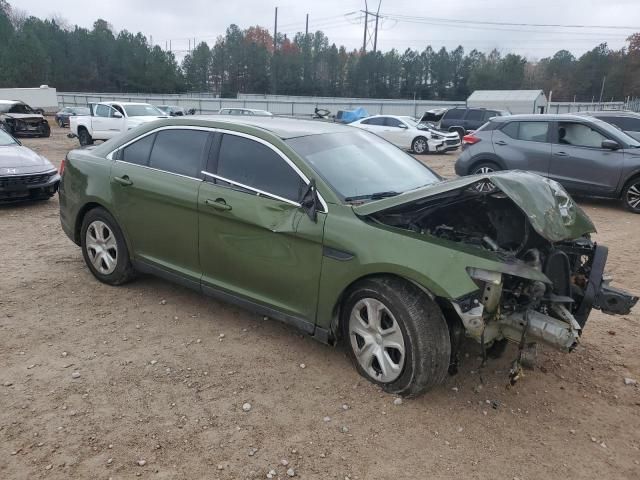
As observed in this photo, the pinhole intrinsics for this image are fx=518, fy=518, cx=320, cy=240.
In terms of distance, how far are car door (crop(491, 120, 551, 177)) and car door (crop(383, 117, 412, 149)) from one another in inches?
395

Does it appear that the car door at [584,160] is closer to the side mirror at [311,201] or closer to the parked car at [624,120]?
the parked car at [624,120]

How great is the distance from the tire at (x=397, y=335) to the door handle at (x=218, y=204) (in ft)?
3.85

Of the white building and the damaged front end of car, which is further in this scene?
the white building

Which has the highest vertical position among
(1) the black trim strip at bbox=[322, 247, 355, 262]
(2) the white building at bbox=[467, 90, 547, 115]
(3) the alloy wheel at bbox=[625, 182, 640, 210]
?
(2) the white building at bbox=[467, 90, 547, 115]

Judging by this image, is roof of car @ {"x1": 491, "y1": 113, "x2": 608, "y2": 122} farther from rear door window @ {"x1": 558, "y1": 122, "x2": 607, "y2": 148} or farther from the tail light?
the tail light

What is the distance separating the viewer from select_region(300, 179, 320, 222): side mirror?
346cm

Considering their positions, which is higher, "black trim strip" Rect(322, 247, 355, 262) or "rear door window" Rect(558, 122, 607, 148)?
"rear door window" Rect(558, 122, 607, 148)

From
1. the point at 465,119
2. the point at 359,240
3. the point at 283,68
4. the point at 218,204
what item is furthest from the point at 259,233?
the point at 283,68

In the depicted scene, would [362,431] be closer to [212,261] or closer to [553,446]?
[553,446]

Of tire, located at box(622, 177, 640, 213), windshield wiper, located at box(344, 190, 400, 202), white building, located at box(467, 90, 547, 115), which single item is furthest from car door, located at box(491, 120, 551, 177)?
white building, located at box(467, 90, 547, 115)

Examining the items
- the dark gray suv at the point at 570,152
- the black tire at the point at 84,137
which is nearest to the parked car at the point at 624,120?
the dark gray suv at the point at 570,152

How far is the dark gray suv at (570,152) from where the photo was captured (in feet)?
29.6

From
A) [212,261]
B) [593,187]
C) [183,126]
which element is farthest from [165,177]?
[593,187]

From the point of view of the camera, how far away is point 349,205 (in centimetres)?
343
